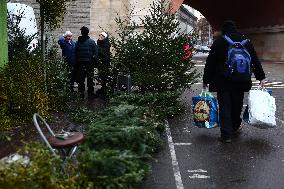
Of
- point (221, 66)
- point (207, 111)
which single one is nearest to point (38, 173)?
point (221, 66)

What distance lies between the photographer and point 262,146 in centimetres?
796

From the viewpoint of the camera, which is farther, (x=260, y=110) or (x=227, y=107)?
(x=260, y=110)

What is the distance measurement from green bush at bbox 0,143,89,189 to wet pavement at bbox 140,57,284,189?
157 cm

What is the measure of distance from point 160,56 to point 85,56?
286 cm

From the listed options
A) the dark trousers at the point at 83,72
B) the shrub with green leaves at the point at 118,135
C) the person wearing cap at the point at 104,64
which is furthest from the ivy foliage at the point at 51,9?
the shrub with green leaves at the point at 118,135

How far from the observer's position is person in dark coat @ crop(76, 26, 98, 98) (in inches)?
517

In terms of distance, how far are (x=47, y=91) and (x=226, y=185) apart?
571 cm

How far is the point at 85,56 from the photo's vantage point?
13.1 metres

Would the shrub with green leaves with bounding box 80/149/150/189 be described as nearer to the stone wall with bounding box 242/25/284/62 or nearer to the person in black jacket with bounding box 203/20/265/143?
the person in black jacket with bounding box 203/20/265/143

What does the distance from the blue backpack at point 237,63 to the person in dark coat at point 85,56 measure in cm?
560

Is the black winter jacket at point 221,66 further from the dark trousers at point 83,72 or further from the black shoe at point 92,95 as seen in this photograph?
the black shoe at point 92,95

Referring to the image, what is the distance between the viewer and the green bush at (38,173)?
12.8 feet

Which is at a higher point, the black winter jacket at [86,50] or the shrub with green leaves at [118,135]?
the black winter jacket at [86,50]

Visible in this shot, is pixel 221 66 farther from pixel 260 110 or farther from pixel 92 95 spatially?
pixel 92 95
